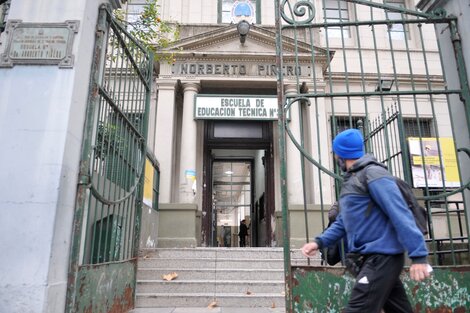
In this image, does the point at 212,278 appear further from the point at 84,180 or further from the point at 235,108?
the point at 235,108

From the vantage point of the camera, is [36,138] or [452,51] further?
[452,51]

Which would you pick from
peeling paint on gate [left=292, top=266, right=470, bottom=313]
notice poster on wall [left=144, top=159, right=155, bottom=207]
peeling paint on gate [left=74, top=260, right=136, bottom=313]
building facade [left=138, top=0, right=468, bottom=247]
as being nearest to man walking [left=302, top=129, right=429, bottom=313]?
peeling paint on gate [left=292, top=266, right=470, bottom=313]

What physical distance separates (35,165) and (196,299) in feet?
10.5

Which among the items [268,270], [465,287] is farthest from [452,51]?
[268,270]

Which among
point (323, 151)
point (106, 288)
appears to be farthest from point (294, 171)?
point (106, 288)

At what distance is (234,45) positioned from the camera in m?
10.5

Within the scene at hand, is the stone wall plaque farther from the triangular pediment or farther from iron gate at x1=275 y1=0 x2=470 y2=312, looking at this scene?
the triangular pediment

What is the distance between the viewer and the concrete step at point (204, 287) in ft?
18.1

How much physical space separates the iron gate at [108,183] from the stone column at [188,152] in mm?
3981

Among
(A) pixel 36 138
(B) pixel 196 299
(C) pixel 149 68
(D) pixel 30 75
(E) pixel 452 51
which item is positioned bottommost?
(B) pixel 196 299

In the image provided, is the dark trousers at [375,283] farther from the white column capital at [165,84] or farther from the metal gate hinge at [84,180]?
the white column capital at [165,84]

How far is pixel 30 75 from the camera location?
318 centimetres

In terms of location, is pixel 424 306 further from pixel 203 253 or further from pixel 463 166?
pixel 203 253

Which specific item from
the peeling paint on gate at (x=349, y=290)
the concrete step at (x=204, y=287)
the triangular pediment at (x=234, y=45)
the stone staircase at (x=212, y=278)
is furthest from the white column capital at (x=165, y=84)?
the peeling paint on gate at (x=349, y=290)
